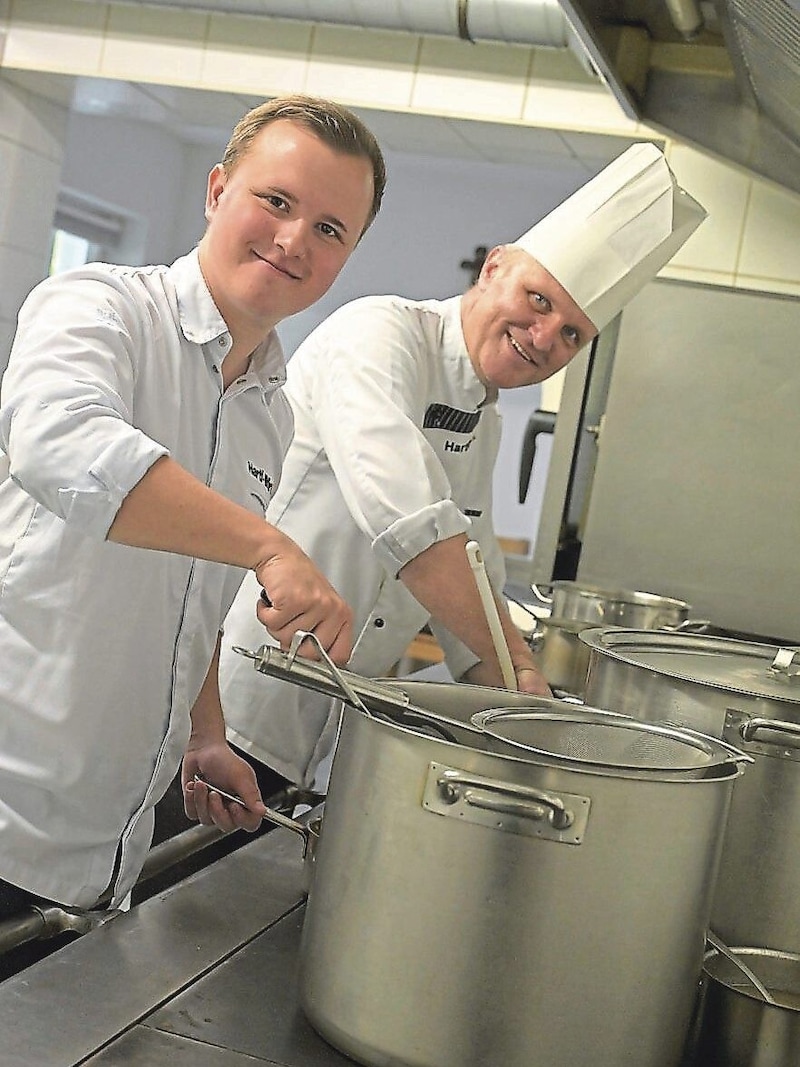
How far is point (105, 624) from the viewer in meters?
1.16

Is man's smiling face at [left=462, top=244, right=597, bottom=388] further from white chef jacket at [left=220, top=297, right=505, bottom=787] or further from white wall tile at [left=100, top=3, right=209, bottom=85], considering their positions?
white wall tile at [left=100, top=3, right=209, bottom=85]

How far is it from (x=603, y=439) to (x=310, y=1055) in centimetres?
239

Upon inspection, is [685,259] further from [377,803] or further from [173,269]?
[377,803]

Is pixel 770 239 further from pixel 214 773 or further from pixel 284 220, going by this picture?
pixel 214 773

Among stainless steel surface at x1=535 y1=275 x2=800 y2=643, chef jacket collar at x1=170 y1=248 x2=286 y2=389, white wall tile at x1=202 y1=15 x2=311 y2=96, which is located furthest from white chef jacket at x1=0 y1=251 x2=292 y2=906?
white wall tile at x1=202 y1=15 x2=311 y2=96

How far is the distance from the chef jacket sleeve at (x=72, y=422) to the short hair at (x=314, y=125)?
28cm

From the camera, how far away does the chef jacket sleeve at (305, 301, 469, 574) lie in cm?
134

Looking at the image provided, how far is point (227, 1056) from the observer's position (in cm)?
70

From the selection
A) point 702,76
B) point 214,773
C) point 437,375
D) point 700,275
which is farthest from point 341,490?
point 700,275

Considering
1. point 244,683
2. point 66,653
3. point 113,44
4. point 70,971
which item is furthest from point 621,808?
point 113,44

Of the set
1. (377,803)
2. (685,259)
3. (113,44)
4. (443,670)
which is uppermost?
(113,44)

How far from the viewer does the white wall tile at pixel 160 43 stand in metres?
3.23

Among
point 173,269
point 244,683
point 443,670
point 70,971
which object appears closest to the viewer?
point 70,971

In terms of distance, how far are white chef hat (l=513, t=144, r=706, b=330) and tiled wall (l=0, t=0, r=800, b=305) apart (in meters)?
1.09
